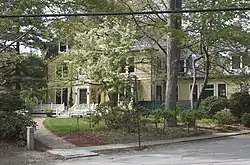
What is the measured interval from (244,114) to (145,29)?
9.01 m

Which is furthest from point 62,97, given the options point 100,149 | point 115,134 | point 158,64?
point 100,149

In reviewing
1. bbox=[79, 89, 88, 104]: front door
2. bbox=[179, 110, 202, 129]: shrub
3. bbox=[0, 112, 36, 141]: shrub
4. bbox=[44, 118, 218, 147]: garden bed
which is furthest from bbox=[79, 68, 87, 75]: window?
bbox=[79, 89, 88, 104]: front door

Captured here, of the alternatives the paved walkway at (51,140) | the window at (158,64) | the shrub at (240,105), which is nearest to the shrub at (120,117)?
the paved walkway at (51,140)

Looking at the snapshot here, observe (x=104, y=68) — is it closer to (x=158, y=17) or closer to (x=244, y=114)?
(x=158, y=17)

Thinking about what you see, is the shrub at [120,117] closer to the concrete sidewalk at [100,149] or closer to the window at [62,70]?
the concrete sidewalk at [100,149]

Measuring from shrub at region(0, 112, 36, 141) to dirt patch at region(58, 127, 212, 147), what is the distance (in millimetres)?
2357

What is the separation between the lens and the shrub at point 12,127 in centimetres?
1694

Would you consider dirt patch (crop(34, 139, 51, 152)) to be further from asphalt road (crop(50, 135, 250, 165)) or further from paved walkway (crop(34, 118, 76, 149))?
asphalt road (crop(50, 135, 250, 165))

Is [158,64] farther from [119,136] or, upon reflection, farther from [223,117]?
[119,136]

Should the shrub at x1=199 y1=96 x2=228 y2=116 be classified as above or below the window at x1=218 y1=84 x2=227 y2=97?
below

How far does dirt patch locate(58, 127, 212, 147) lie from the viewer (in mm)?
19013

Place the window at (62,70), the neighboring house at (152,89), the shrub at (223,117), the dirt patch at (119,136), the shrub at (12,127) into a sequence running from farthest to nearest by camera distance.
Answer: the neighboring house at (152,89) → the window at (62,70) → the shrub at (223,117) → the dirt patch at (119,136) → the shrub at (12,127)

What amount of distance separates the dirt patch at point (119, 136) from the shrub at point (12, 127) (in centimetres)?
236

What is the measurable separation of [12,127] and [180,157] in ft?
22.6
